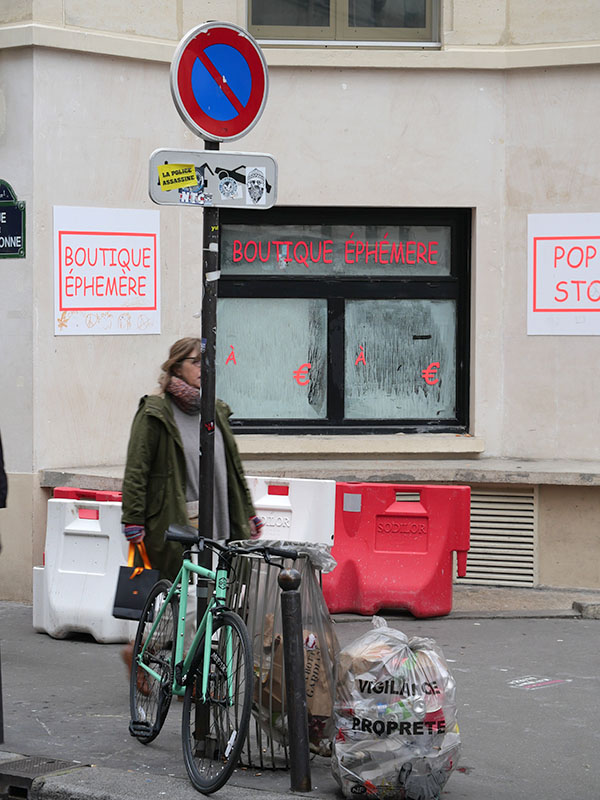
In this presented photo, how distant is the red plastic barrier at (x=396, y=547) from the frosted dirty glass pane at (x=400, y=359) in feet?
5.70

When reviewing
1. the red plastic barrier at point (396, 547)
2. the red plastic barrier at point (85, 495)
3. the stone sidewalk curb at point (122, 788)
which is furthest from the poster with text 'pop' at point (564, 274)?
the stone sidewalk curb at point (122, 788)

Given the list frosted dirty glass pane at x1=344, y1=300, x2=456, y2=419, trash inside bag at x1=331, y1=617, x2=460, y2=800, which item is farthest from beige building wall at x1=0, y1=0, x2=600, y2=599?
trash inside bag at x1=331, y1=617, x2=460, y2=800

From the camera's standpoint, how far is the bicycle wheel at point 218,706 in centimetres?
527

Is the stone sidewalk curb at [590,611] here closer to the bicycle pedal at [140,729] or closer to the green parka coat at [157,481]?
the green parka coat at [157,481]

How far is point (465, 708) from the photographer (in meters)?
6.82

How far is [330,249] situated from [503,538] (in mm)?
2788

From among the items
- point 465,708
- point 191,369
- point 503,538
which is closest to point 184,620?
point 191,369

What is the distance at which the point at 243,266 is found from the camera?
1095cm

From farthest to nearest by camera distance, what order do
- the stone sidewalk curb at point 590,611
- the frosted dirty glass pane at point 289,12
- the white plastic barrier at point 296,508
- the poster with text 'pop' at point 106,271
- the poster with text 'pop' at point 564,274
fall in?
the frosted dirty glass pane at point 289,12 → the poster with text 'pop' at point 564,274 → the poster with text 'pop' at point 106,271 → the stone sidewalk curb at point 590,611 → the white plastic barrier at point 296,508

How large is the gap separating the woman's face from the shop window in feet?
13.6

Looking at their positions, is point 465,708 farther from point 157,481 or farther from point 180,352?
point 180,352

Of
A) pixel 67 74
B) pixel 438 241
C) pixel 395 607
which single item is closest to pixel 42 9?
pixel 67 74

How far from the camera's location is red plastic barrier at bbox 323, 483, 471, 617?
920 centimetres

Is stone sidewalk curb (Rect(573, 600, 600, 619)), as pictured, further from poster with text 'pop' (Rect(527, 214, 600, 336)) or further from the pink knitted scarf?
the pink knitted scarf
